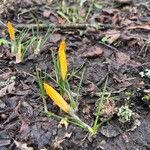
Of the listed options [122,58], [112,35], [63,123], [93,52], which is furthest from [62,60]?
[112,35]

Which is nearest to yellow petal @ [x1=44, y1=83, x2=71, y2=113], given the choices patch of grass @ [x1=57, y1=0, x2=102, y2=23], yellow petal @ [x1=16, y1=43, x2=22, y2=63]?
yellow petal @ [x1=16, y1=43, x2=22, y2=63]

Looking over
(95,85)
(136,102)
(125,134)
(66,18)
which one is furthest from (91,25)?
(125,134)

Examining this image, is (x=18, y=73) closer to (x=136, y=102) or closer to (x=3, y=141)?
(x=3, y=141)

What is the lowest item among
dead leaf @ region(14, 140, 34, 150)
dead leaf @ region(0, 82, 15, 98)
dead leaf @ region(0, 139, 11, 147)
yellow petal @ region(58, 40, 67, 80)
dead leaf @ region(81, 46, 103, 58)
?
dead leaf @ region(14, 140, 34, 150)

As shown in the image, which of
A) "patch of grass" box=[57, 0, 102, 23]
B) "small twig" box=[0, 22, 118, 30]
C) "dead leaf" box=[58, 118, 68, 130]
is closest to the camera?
"dead leaf" box=[58, 118, 68, 130]

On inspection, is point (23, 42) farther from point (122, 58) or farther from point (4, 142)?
point (4, 142)

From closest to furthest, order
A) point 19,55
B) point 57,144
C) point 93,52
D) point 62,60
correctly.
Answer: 1. point 57,144
2. point 62,60
3. point 19,55
4. point 93,52

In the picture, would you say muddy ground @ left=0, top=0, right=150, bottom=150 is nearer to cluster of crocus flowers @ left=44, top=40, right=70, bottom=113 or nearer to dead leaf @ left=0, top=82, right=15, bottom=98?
dead leaf @ left=0, top=82, right=15, bottom=98

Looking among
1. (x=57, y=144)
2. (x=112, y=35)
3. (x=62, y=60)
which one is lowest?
(x=57, y=144)
